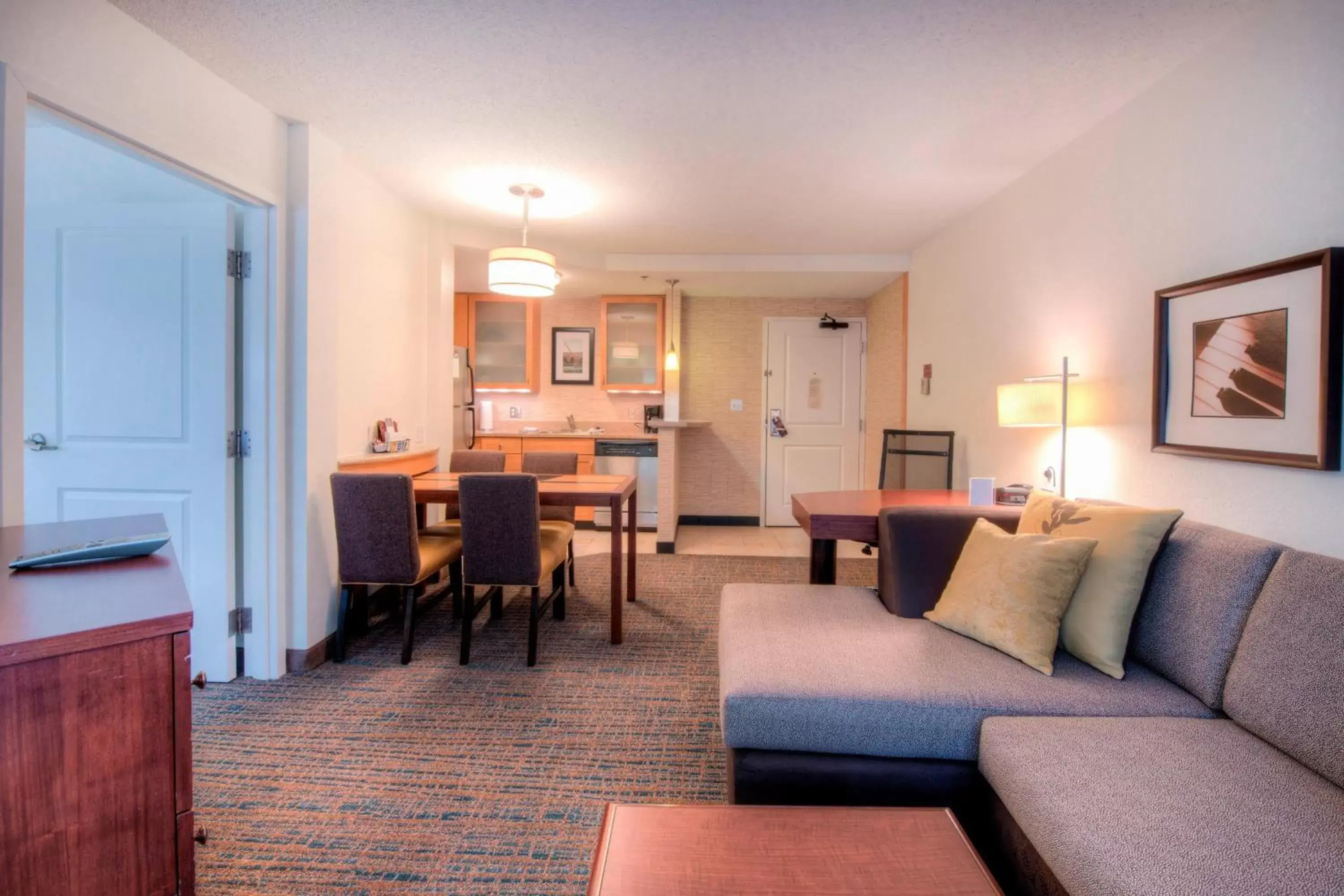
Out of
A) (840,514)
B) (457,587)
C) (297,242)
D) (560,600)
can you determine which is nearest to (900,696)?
(840,514)

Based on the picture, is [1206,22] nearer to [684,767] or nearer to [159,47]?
[684,767]

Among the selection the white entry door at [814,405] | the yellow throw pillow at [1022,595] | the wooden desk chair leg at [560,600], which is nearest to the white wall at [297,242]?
the wooden desk chair leg at [560,600]

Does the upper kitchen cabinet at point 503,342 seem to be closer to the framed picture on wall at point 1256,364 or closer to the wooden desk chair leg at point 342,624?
the wooden desk chair leg at point 342,624

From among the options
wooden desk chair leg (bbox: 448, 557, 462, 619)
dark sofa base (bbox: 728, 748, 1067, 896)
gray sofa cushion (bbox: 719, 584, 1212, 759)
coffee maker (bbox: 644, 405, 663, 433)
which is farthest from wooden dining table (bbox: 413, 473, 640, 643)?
coffee maker (bbox: 644, 405, 663, 433)

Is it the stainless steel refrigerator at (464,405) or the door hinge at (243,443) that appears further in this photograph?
the stainless steel refrigerator at (464,405)

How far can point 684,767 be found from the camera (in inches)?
76.5

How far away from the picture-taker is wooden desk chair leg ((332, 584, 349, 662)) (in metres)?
2.72

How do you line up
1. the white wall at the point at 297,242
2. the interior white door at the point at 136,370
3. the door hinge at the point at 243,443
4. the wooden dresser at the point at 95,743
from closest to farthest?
1. the wooden dresser at the point at 95,743
2. the white wall at the point at 297,242
3. the interior white door at the point at 136,370
4. the door hinge at the point at 243,443

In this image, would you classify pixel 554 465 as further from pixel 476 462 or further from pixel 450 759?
pixel 450 759

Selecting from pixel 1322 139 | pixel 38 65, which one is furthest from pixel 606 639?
pixel 1322 139

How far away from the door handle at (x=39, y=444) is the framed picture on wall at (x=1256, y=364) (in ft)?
13.7

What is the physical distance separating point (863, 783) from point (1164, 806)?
603mm

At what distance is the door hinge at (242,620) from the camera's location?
8.35 ft

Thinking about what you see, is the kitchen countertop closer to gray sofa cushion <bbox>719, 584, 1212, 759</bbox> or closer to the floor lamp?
the floor lamp
